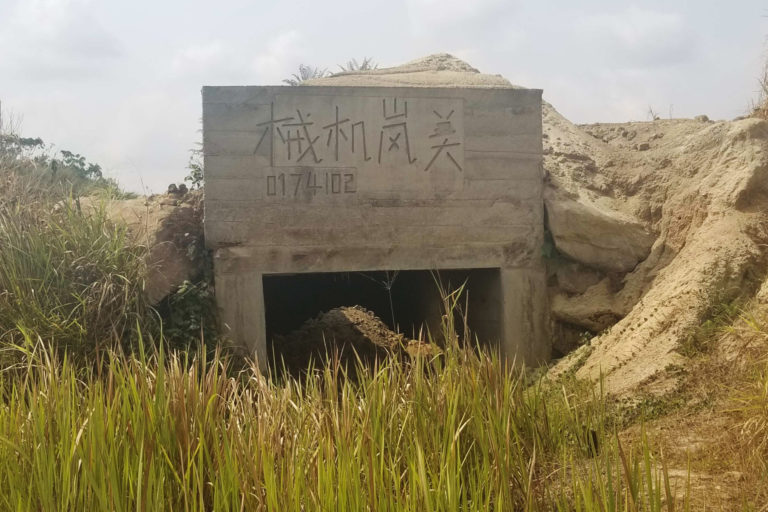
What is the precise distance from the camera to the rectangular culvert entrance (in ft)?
31.8

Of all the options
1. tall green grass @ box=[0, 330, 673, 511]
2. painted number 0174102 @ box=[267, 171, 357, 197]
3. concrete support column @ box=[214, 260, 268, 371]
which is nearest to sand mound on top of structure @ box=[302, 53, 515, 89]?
painted number 0174102 @ box=[267, 171, 357, 197]

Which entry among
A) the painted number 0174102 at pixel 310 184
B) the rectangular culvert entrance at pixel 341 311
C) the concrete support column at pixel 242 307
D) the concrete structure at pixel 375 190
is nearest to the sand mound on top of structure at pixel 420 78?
the concrete structure at pixel 375 190

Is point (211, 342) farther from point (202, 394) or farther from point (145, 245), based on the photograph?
point (202, 394)

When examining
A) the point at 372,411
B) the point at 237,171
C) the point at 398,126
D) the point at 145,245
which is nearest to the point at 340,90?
the point at 398,126

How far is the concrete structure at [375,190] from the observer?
23.4ft

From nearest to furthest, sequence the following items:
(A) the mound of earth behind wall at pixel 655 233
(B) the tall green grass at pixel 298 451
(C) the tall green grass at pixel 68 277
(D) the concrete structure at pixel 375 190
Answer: (B) the tall green grass at pixel 298 451, (A) the mound of earth behind wall at pixel 655 233, (C) the tall green grass at pixel 68 277, (D) the concrete structure at pixel 375 190

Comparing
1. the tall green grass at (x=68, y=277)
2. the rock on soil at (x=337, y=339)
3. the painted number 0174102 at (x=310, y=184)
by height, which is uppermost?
the painted number 0174102 at (x=310, y=184)

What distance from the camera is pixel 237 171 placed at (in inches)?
282

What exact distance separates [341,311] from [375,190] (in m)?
5.87

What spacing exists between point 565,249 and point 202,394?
475 cm

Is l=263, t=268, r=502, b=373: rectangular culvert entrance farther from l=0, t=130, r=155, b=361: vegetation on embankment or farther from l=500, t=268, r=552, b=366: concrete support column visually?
l=0, t=130, r=155, b=361: vegetation on embankment

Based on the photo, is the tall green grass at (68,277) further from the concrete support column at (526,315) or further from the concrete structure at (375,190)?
the concrete support column at (526,315)

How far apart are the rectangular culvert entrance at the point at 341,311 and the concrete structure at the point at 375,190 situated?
1.35 meters

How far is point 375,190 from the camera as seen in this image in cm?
736
